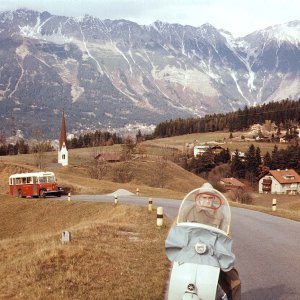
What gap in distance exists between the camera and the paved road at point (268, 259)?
10.1 m

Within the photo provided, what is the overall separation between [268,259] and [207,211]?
5843 millimetres

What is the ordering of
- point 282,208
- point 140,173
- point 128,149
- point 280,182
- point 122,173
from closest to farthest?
point 282,208 → point 122,173 → point 140,173 → point 128,149 → point 280,182

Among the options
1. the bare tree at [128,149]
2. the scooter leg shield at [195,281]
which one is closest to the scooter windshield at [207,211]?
the scooter leg shield at [195,281]

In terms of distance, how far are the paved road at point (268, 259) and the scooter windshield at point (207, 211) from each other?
7.20 feet

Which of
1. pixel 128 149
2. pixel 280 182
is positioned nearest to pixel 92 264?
pixel 128 149

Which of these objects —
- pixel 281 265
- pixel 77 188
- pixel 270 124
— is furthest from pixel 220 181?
pixel 281 265

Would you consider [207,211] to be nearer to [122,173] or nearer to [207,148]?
[122,173]

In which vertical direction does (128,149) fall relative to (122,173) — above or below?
above

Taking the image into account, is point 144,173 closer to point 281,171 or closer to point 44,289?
point 281,171

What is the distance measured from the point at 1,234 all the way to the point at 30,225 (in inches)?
96.6

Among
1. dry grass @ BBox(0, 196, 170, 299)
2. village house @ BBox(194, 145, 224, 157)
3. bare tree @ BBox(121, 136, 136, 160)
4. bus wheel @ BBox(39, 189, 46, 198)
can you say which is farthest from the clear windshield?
village house @ BBox(194, 145, 224, 157)

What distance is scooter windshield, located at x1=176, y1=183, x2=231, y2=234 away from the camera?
8031mm

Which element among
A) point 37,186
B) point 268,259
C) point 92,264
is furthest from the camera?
point 37,186

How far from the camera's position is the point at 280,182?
118m
